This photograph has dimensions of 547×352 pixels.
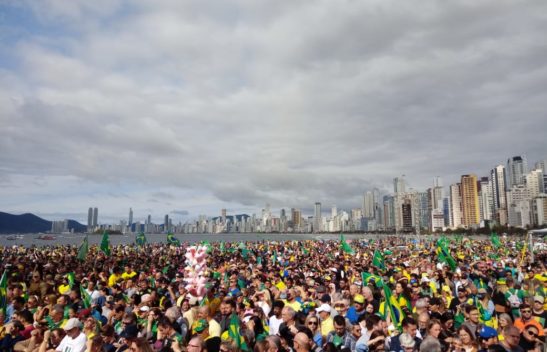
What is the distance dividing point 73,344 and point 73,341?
0.17 feet

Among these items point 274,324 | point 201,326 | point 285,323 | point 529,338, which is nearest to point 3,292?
point 201,326

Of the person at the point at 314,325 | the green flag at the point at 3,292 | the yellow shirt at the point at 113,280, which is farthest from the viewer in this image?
the yellow shirt at the point at 113,280

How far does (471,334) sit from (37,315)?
8.56 meters

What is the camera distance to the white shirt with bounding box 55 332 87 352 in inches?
244

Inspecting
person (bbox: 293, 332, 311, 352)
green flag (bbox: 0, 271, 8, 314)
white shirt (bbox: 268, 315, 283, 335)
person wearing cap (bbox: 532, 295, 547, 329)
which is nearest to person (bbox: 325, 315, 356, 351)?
person (bbox: 293, 332, 311, 352)

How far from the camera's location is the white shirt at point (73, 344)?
619cm

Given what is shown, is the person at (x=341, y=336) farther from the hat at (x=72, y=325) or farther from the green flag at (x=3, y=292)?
the green flag at (x=3, y=292)

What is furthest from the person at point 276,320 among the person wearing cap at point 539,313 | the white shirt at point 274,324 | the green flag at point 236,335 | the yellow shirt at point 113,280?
the yellow shirt at point 113,280

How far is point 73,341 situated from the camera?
629cm

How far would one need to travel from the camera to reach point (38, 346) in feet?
21.8

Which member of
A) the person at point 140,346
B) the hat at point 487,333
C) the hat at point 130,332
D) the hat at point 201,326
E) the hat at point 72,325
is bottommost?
the hat at point 201,326

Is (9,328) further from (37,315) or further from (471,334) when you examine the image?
(471,334)

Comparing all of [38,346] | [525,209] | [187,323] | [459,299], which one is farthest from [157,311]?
[525,209]

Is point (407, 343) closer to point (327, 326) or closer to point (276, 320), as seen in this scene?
point (327, 326)
